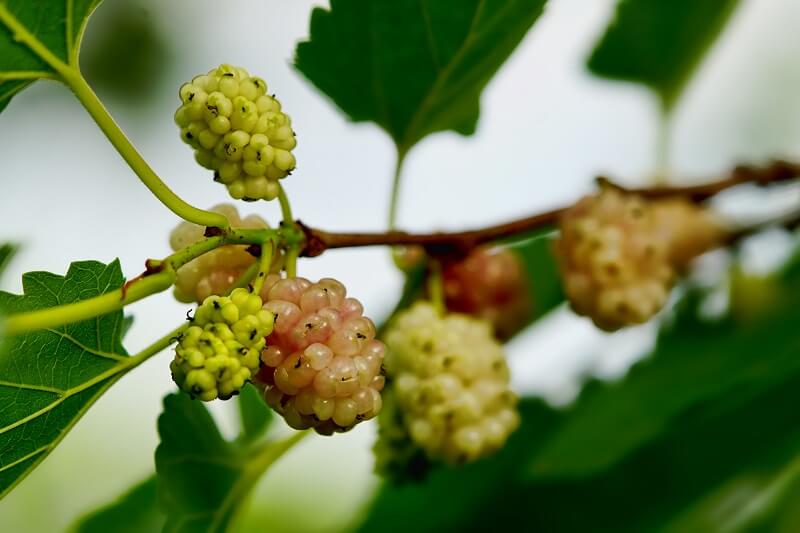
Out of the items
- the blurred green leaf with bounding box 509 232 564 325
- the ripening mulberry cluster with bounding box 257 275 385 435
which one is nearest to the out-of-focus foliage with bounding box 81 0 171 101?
the blurred green leaf with bounding box 509 232 564 325

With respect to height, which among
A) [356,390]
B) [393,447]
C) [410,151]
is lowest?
[393,447]

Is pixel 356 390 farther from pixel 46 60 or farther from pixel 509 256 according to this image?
pixel 509 256

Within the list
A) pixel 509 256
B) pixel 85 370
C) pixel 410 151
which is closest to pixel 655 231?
pixel 509 256

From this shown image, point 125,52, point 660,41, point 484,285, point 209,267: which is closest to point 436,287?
point 484,285

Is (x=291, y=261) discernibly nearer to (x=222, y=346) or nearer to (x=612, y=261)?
(x=222, y=346)

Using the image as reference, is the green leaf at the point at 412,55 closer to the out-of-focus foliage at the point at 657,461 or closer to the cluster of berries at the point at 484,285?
the cluster of berries at the point at 484,285

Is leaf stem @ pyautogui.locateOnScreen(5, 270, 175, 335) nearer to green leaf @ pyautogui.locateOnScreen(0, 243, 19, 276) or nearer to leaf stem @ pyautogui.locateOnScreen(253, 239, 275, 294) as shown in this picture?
leaf stem @ pyautogui.locateOnScreen(253, 239, 275, 294)

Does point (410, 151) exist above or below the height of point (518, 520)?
above

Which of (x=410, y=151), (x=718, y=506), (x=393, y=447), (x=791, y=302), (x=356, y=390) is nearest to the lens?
(x=356, y=390)
